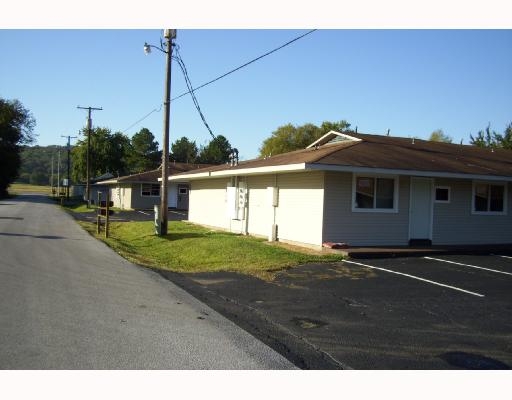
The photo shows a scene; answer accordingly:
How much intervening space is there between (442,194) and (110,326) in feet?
42.4

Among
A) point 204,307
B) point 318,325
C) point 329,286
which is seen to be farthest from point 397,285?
point 204,307

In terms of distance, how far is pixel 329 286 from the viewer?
9.84m

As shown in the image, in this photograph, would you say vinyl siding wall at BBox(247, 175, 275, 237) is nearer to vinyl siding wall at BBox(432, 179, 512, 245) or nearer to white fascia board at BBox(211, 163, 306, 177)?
white fascia board at BBox(211, 163, 306, 177)

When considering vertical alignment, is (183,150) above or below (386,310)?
above

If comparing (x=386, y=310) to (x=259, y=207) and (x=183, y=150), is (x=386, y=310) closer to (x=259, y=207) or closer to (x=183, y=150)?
(x=259, y=207)

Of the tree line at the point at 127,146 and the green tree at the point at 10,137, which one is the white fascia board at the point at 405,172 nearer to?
the tree line at the point at 127,146

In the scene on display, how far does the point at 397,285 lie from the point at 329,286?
137cm

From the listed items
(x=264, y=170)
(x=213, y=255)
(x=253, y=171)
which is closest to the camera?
(x=213, y=255)

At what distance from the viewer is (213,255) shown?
14.2 m

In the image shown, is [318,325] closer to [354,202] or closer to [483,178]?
[354,202]

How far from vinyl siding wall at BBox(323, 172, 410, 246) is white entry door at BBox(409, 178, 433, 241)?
233mm

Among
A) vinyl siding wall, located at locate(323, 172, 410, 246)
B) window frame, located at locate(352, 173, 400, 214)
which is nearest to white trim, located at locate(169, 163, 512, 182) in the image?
window frame, located at locate(352, 173, 400, 214)

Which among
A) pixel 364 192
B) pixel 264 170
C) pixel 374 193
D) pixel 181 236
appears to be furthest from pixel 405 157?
pixel 181 236

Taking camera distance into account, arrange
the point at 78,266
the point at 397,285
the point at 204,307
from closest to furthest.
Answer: the point at 204,307 → the point at 397,285 → the point at 78,266
